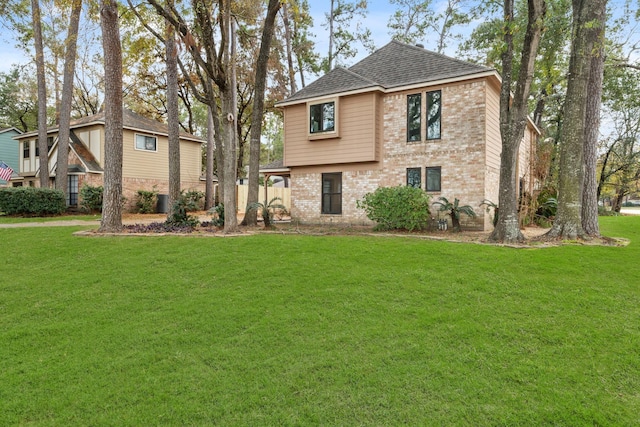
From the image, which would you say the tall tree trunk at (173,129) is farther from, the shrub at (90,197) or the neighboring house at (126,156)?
the neighboring house at (126,156)

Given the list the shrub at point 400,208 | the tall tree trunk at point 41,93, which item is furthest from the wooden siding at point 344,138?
the tall tree trunk at point 41,93

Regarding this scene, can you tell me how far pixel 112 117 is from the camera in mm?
10539

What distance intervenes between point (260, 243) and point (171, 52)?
8290 millimetres

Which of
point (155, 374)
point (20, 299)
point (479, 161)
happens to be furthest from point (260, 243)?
point (479, 161)

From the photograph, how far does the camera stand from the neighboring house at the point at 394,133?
1174 centimetres

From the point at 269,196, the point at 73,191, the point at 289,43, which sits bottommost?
the point at 269,196

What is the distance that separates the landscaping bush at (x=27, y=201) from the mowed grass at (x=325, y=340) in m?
11.3

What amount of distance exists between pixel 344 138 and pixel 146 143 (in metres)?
14.3

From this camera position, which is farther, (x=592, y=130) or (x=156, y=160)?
(x=156, y=160)

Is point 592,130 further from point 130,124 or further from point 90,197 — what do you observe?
point 130,124

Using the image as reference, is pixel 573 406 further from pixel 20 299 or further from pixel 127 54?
pixel 127 54

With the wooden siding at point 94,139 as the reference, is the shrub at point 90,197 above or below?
below

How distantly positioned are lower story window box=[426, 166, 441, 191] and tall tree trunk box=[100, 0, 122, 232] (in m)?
9.36

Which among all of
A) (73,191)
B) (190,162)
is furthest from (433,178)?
(73,191)
